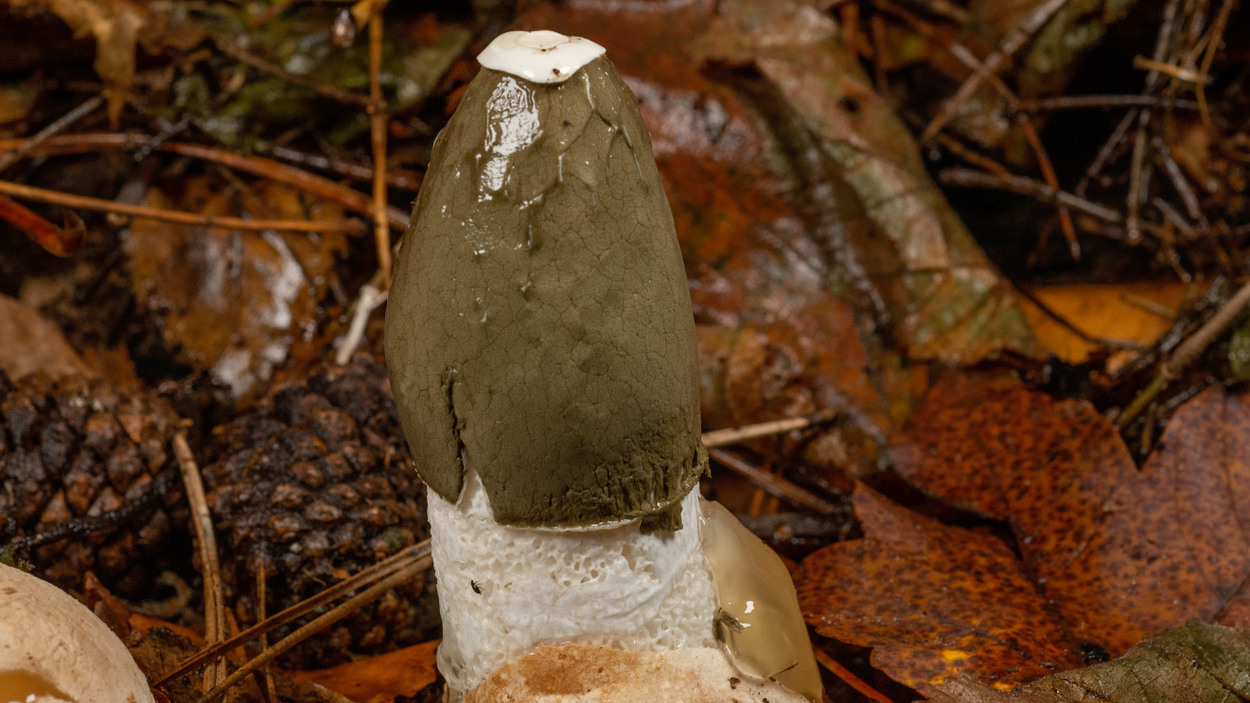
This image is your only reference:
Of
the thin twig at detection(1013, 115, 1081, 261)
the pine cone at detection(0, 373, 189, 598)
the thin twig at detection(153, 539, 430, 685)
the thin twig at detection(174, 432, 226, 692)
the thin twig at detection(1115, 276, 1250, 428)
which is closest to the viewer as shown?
the thin twig at detection(153, 539, 430, 685)

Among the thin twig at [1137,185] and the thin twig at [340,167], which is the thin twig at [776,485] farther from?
the thin twig at [1137,185]

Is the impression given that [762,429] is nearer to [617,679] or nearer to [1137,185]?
[617,679]

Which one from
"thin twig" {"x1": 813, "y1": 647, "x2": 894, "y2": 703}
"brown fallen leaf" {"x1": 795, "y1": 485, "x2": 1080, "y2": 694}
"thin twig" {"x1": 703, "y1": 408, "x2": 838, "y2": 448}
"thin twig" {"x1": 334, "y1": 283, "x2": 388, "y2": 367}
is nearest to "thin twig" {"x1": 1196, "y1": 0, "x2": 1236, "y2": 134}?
"thin twig" {"x1": 703, "y1": 408, "x2": 838, "y2": 448}

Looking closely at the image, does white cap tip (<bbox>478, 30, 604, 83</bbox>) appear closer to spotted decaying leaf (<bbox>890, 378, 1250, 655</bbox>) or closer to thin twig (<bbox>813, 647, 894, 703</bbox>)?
thin twig (<bbox>813, 647, 894, 703</bbox>)

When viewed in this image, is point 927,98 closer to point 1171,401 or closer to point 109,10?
point 1171,401

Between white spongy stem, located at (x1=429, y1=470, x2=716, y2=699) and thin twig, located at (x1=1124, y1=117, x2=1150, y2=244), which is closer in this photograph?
white spongy stem, located at (x1=429, y1=470, x2=716, y2=699)
